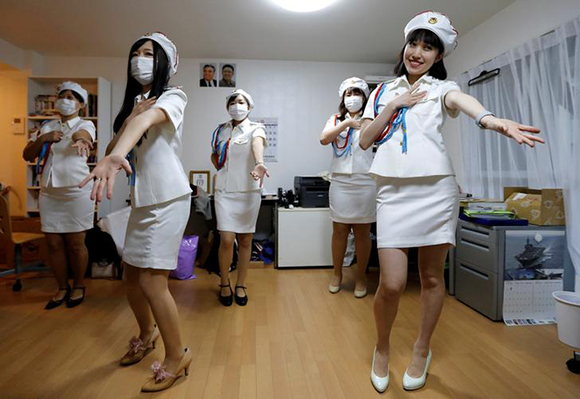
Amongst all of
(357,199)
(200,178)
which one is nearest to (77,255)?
(200,178)

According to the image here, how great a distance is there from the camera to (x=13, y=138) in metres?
4.14

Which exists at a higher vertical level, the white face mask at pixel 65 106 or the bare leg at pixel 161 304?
the white face mask at pixel 65 106

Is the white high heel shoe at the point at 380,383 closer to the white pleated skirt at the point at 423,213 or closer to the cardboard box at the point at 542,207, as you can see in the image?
the white pleated skirt at the point at 423,213

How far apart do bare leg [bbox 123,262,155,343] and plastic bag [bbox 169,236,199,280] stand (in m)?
1.45

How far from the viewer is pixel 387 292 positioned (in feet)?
4.86

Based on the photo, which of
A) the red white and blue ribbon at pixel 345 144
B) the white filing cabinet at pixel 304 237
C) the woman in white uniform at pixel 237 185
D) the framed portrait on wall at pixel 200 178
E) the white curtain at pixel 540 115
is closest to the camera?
the white curtain at pixel 540 115

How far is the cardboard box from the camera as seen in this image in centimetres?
231

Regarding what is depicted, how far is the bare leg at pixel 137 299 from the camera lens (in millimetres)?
1601

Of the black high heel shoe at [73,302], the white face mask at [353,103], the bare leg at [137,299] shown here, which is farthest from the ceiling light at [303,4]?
the black high heel shoe at [73,302]

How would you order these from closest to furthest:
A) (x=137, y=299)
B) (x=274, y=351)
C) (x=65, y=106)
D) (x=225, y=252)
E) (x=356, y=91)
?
(x=137, y=299)
(x=274, y=351)
(x=65, y=106)
(x=225, y=252)
(x=356, y=91)

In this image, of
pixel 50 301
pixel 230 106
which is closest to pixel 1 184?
pixel 50 301

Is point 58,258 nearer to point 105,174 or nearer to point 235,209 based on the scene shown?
point 235,209

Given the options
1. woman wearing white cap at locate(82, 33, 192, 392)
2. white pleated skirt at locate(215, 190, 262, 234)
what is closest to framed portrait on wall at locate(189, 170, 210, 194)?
white pleated skirt at locate(215, 190, 262, 234)

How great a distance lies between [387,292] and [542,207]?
153 centimetres
